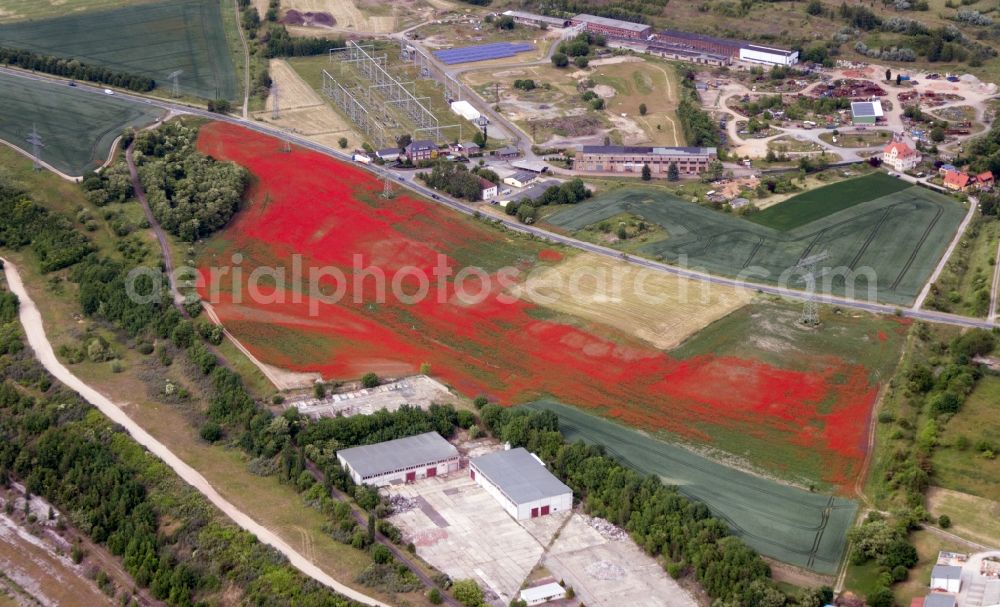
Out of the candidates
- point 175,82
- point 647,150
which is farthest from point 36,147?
point 647,150

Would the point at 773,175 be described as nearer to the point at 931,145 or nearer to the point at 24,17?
the point at 931,145

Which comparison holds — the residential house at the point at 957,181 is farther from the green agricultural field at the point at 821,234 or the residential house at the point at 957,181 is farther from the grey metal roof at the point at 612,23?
the grey metal roof at the point at 612,23

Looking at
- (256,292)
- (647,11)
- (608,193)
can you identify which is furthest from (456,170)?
(647,11)

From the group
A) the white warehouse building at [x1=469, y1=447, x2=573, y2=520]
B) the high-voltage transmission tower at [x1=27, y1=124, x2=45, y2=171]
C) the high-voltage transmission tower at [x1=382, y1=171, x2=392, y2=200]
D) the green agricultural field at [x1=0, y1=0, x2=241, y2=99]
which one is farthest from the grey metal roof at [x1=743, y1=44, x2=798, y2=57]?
the white warehouse building at [x1=469, y1=447, x2=573, y2=520]

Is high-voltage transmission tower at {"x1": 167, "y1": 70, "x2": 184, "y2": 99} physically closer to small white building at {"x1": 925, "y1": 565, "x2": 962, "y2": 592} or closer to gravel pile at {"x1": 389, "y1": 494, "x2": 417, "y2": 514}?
gravel pile at {"x1": 389, "y1": 494, "x2": 417, "y2": 514}

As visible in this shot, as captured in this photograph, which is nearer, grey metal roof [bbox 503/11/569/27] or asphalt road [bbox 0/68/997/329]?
asphalt road [bbox 0/68/997/329]
